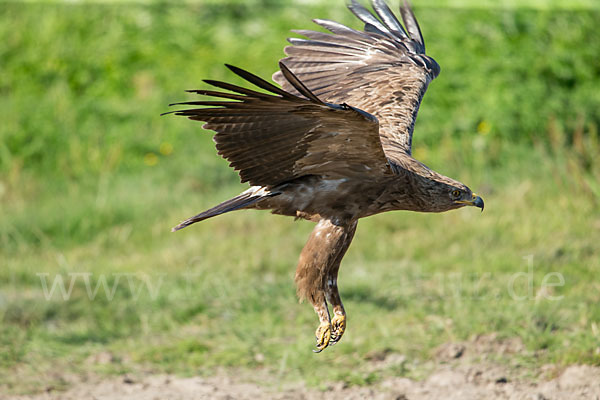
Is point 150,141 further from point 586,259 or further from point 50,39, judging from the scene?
point 586,259

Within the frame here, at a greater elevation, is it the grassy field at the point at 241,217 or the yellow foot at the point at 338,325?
the grassy field at the point at 241,217

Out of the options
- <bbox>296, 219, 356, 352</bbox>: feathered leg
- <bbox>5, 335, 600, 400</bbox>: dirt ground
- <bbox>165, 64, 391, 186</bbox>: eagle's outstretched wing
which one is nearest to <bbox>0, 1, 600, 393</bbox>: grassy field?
<bbox>5, 335, 600, 400</bbox>: dirt ground

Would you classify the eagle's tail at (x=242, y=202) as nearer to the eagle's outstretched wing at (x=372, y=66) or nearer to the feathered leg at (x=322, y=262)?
the feathered leg at (x=322, y=262)

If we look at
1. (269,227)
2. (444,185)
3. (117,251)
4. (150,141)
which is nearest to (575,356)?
(444,185)

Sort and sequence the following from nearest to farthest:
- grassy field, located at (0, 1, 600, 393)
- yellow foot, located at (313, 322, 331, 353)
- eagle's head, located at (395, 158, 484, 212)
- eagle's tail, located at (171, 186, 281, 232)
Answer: eagle's tail, located at (171, 186, 281, 232), eagle's head, located at (395, 158, 484, 212), yellow foot, located at (313, 322, 331, 353), grassy field, located at (0, 1, 600, 393)

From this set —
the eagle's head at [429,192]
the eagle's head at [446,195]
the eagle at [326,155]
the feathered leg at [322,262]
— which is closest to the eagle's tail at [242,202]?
the eagle at [326,155]

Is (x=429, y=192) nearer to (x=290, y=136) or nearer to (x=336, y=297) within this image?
(x=336, y=297)

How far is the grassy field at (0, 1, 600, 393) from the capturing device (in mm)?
5508

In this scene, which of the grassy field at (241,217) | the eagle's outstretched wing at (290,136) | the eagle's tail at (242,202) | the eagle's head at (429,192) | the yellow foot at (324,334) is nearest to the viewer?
the eagle's outstretched wing at (290,136)

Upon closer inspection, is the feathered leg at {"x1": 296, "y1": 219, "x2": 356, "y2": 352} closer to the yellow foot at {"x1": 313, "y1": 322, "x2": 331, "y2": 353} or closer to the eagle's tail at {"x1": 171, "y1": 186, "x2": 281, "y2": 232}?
the yellow foot at {"x1": 313, "y1": 322, "x2": 331, "y2": 353}

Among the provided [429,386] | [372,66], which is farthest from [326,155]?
[372,66]

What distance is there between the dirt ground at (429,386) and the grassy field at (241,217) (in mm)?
115

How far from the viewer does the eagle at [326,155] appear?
12.5 feet

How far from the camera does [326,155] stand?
428cm
